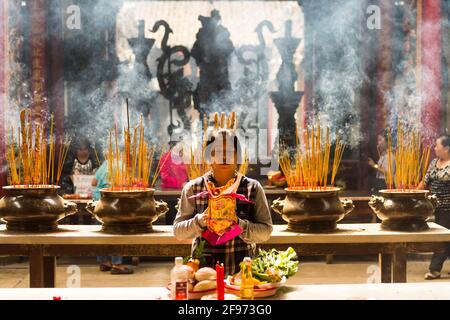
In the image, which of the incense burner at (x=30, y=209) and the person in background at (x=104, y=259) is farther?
the person in background at (x=104, y=259)

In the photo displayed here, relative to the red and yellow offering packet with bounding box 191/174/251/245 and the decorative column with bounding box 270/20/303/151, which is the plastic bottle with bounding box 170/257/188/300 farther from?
the decorative column with bounding box 270/20/303/151

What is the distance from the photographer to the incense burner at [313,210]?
3355 millimetres

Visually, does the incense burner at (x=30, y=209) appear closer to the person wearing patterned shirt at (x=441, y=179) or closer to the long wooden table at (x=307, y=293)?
the long wooden table at (x=307, y=293)

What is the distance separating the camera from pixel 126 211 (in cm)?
336

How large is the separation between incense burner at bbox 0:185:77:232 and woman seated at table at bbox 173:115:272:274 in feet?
3.73

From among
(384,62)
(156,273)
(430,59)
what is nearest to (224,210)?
(156,273)

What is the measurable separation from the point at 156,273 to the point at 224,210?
11.0ft

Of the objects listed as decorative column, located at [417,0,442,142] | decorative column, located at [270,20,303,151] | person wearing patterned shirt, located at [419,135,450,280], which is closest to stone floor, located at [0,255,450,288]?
person wearing patterned shirt, located at [419,135,450,280]

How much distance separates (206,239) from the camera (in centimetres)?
253

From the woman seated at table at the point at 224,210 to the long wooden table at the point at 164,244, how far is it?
2.30 feet

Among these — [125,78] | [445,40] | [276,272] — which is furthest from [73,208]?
[445,40]

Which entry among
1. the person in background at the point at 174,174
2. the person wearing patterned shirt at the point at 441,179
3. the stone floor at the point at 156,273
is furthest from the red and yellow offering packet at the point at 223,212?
the person in background at the point at 174,174

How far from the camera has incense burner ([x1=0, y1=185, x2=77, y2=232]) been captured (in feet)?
11.1
